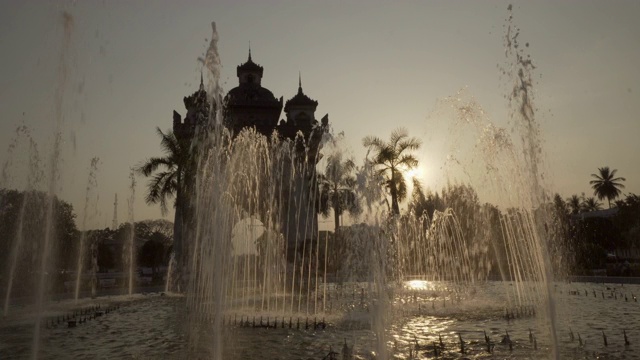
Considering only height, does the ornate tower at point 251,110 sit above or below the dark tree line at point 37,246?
above

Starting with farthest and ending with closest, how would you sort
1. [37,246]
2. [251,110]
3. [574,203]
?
[574,203] → [251,110] → [37,246]

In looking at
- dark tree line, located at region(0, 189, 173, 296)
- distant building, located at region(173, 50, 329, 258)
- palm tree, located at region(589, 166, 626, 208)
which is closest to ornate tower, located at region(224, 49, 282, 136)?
distant building, located at region(173, 50, 329, 258)

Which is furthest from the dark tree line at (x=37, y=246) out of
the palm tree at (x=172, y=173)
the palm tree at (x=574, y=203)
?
the palm tree at (x=574, y=203)

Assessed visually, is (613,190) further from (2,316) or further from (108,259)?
(2,316)

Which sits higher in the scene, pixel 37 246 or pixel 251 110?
pixel 251 110

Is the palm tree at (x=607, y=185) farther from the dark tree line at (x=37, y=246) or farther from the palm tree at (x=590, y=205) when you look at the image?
the dark tree line at (x=37, y=246)

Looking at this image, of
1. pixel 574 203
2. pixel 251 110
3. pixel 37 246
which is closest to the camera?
pixel 37 246

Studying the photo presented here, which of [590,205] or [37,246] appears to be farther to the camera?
[590,205]

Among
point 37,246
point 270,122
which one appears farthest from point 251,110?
point 37,246

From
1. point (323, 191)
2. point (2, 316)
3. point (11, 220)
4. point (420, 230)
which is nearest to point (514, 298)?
point (420, 230)

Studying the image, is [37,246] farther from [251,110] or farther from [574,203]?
[574,203]

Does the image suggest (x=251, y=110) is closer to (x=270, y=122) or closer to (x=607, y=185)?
(x=270, y=122)

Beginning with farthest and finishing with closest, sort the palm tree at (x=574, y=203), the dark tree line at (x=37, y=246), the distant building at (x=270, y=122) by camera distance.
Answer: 1. the palm tree at (x=574, y=203)
2. the distant building at (x=270, y=122)
3. the dark tree line at (x=37, y=246)

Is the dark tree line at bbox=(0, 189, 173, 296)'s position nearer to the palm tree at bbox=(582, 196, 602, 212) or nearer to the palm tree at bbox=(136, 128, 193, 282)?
the palm tree at bbox=(136, 128, 193, 282)
